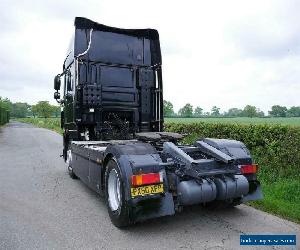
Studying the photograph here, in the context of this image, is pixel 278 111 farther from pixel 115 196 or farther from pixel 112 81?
pixel 115 196

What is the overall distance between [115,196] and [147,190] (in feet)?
2.78

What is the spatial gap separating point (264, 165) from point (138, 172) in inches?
231

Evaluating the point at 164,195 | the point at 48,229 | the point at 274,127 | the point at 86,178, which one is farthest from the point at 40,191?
the point at 274,127

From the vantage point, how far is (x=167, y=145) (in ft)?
16.3

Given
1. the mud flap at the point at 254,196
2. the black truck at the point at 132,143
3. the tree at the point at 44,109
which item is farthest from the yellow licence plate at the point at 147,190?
the tree at the point at 44,109

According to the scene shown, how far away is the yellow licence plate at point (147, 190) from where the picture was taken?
427cm

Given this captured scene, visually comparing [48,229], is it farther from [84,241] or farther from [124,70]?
[124,70]

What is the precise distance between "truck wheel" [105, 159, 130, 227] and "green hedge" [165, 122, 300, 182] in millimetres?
3929

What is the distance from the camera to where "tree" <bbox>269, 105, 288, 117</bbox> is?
89.9 m

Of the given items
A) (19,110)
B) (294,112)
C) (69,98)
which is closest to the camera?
(69,98)

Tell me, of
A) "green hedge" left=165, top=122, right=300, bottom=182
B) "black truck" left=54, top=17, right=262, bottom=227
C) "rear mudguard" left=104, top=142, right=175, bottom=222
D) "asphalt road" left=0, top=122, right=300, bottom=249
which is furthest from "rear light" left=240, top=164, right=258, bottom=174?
"green hedge" left=165, top=122, right=300, bottom=182

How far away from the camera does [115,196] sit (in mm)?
4973

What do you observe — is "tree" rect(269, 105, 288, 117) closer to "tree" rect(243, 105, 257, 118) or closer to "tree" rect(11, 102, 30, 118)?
"tree" rect(243, 105, 257, 118)

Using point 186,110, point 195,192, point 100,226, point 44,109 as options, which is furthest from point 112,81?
point 186,110
